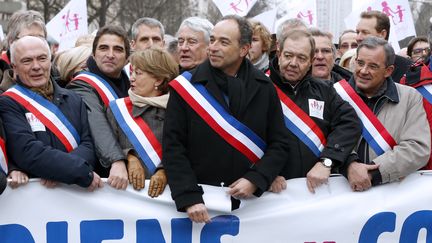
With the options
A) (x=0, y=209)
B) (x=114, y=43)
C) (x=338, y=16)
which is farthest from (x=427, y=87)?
(x=338, y=16)

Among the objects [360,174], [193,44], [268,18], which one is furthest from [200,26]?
[268,18]

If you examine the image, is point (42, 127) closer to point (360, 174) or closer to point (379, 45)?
point (360, 174)

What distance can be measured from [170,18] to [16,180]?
3367 cm

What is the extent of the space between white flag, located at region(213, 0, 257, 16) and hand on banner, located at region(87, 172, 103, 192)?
230 inches

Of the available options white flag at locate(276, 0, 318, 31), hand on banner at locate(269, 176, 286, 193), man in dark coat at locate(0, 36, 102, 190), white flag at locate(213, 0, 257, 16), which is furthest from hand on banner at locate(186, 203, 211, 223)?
white flag at locate(276, 0, 318, 31)

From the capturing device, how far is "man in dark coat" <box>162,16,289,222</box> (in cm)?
468

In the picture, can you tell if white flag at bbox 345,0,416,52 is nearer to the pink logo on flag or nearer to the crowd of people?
the pink logo on flag

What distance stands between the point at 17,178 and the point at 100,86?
101 cm

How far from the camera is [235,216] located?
496 cm

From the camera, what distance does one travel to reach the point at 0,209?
4.74 metres

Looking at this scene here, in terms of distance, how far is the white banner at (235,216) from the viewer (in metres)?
4.81

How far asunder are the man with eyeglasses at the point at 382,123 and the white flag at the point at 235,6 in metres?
5.13

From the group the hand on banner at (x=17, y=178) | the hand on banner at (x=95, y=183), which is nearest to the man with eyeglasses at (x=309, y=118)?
the hand on banner at (x=95, y=183)

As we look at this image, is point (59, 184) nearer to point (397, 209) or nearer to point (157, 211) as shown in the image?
point (157, 211)
